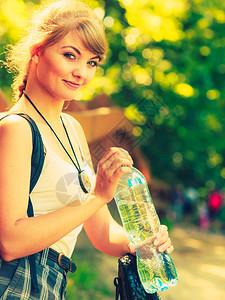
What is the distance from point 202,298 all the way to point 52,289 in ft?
19.4

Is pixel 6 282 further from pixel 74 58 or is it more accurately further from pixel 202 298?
pixel 202 298

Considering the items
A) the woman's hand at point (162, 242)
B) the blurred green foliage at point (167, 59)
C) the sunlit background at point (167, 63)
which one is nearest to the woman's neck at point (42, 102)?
the woman's hand at point (162, 242)

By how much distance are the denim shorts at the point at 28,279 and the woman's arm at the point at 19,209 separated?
5 cm

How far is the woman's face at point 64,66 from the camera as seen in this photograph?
1537mm

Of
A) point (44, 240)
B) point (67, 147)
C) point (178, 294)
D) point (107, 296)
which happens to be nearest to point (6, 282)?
point (44, 240)

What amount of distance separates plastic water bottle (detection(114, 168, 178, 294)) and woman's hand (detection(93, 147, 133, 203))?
444 mm

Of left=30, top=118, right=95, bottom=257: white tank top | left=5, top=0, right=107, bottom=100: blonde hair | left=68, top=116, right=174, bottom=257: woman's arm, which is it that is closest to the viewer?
left=30, top=118, right=95, bottom=257: white tank top

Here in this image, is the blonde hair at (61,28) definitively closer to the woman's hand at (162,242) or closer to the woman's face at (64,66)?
the woman's face at (64,66)

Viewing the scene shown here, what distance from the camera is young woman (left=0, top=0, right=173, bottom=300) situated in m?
1.29

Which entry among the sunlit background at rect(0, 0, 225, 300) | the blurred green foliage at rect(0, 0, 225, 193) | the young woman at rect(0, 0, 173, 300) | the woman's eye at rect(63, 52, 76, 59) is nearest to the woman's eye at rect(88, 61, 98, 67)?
the young woman at rect(0, 0, 173, 300)

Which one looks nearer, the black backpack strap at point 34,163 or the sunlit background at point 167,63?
the black backpack strap at point 34,163

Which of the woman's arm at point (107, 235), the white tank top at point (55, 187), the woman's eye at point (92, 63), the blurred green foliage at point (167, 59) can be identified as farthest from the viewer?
the blurred green foliage at point (167, 59)

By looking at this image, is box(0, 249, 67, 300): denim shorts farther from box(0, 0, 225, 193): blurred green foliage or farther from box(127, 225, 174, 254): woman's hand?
box(0, 0, 225, 193): blurred green foliage

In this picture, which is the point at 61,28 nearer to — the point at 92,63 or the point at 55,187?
the point at 92,63
